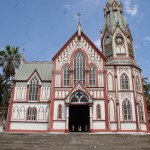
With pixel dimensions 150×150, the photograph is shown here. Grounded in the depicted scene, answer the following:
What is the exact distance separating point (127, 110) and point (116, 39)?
1421 cm

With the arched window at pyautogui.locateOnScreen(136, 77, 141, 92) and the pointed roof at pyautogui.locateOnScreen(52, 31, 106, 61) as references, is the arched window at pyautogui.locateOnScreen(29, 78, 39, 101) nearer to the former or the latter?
the pointed roof at pyautogui.locateOnScreen(52, 31, 106, 61)

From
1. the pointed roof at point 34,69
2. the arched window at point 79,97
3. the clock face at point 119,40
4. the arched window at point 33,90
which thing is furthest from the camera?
the clock face at point 119,40

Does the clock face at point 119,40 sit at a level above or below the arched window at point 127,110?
above

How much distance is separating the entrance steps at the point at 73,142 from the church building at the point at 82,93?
8.54 meters

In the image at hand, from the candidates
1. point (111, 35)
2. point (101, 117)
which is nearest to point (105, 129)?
point (101, 117)

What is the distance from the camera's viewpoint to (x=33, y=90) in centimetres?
3491

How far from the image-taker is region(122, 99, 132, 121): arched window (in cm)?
3149

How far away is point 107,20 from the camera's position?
140 feet

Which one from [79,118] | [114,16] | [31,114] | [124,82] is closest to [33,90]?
[31,114]

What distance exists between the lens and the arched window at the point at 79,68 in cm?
3334

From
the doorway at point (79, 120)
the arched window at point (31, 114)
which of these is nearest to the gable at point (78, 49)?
the arched window at point (31, 114)

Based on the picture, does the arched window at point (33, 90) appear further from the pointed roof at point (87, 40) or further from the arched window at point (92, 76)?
the arched window at point (92, 76)

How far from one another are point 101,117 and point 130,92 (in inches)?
265

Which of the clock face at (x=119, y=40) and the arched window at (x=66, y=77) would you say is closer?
the arched window at (x=66, y=77)
